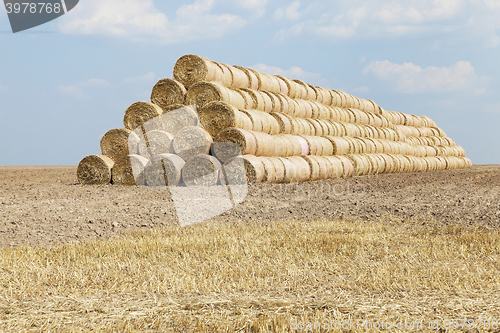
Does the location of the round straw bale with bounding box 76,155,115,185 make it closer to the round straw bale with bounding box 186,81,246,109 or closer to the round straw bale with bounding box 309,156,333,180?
the round straw bale with bounding box 186,81,246,109

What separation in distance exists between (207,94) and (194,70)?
938mm

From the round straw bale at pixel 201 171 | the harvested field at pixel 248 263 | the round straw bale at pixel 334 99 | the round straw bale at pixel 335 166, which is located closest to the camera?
the harvested field at pixel 248 263

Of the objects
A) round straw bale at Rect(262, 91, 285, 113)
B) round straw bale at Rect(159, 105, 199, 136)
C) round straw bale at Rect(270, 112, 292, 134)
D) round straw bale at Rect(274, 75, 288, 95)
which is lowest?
round straw bale at Rect(270, 112, 292, 134)

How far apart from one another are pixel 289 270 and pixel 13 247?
363 centimetres

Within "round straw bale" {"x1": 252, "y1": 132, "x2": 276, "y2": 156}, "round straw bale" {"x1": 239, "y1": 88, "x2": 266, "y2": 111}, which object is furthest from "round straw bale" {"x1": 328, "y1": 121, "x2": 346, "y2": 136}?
"round straw bale" {"x1": 252, "y1": 132, "x2": 276, "y2": 156}

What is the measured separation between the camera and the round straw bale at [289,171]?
11.9 m

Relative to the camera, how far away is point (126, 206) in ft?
27.1

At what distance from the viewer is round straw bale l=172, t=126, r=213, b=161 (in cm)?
1127

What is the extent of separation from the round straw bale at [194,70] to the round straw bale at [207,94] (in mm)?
442

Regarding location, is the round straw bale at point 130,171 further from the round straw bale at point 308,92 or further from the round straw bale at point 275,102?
the round straw bale at point 308,92

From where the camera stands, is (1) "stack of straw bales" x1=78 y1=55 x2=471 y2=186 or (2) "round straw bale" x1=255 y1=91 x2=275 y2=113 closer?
(1) "stack of straw bales" x1=78 y1=55 x2=471 y2=186

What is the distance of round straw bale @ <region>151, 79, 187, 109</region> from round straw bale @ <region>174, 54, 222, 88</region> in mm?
257

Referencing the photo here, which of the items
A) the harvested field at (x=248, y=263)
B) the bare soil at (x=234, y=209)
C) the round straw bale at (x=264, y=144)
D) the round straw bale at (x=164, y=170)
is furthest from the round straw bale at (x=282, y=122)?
the harvested field at (x=248, y=263)

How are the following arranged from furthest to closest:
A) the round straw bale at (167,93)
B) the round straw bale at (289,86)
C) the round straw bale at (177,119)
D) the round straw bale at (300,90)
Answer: the round straw bale at (300,90), the round straw bale at (289,86), the round straw bale at (167,93), the round straw bale at (177,119)
